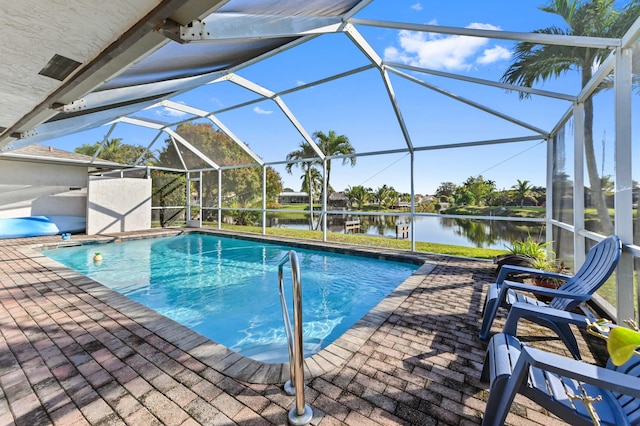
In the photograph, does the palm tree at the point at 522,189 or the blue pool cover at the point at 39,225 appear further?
the blue pool cover at the point at 39,225

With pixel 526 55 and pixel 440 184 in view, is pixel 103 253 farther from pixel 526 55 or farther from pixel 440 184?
pixel 526 55

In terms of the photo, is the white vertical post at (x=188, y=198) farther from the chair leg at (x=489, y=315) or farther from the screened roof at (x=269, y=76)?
the chair leg at (x=489, y=315)

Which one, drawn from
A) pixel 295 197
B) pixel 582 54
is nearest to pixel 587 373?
pixel 582 54

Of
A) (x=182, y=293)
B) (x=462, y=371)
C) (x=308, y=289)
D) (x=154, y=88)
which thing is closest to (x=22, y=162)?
(x=182, y=293)

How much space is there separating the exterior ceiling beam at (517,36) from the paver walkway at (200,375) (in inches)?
130

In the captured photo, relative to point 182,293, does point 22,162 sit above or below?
above

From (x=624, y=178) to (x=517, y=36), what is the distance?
6.88ft

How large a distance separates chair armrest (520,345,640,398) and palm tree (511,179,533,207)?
6.72 meters

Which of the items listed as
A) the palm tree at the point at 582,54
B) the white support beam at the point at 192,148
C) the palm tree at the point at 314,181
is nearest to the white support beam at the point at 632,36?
the palm tree at the point at 582,54

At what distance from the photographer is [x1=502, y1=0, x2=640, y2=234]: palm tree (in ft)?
12.2

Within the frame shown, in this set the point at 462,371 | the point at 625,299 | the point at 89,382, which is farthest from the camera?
the point at 625,299

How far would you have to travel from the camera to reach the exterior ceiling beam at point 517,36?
9.92 ft

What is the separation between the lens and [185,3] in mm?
1458

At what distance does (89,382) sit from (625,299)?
5.15 m
